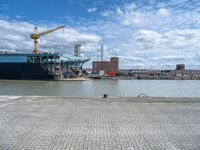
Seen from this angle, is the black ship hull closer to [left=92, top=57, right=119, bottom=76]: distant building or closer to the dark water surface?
the dark water surface

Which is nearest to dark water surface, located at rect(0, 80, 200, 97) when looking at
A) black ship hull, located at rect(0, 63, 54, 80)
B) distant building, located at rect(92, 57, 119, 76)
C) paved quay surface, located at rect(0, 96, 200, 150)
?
paved quay surface, located at rect(0, 96, 200, 150)

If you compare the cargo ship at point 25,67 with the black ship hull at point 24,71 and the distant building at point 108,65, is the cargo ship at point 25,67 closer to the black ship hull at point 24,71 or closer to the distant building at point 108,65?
the black ship hull at point 24,71

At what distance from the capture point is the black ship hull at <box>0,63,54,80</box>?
66.3 meters

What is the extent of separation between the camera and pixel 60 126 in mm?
5277

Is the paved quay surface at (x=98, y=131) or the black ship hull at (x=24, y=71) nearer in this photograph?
the paved quay surface at (x=98, y=131)

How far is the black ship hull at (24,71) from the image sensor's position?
66.3 m

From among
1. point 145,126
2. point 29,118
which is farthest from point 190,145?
point 29,118

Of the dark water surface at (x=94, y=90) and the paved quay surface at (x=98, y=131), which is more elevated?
the paved quay surface at (x=98, y=131)

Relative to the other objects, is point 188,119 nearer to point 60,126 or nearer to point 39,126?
point 60,126

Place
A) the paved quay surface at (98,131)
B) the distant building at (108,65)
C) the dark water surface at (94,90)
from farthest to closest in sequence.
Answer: the distant building at (108,65) → the dark water surface at (94,90) → the paved quay surface at (98,131)

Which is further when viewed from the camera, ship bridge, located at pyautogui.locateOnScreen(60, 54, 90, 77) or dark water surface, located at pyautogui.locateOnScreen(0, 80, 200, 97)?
ship bridge, located at pyautogui.locateOnScreen(60, 54, 90, 77)

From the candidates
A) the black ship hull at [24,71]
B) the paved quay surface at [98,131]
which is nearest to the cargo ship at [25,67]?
the black ship hull at [24,71]

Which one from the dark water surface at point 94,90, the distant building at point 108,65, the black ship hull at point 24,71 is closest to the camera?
the dark water surface at point 94,90

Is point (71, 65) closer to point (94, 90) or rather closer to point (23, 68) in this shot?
point (23, 68)
